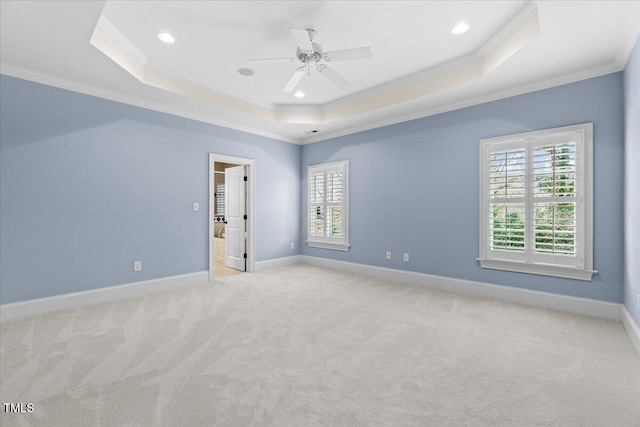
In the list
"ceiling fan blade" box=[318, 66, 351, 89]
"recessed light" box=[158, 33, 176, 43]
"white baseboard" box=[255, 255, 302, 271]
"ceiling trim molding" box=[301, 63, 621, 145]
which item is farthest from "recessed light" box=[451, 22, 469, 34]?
"white baseboard" box=[255, 255, 302, 271]

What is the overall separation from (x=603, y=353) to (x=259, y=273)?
468 centimetres

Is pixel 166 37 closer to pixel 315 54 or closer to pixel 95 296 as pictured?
pixel 315 54

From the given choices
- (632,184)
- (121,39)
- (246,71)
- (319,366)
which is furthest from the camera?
(246,71)

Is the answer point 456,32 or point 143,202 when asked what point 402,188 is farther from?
point 143,202

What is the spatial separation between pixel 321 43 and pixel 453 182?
2657 millimetres

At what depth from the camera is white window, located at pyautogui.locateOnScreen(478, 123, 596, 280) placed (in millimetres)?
3322

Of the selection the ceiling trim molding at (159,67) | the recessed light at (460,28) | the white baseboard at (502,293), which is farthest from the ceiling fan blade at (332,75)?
the white baseboard at (502,293)

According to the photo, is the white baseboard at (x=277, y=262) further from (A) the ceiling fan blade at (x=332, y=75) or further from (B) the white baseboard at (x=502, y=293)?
(A) the ceiling fan blade at (x=332, y=75)

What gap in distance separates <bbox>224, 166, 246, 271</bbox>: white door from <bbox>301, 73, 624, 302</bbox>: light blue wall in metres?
1.53

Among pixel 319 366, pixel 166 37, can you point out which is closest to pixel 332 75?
pixel 166 37

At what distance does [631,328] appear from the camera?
8.90 feet

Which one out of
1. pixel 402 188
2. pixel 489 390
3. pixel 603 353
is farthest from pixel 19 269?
pixel 603 353

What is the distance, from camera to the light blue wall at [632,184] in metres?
2.55

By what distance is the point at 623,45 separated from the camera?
9.09ft
